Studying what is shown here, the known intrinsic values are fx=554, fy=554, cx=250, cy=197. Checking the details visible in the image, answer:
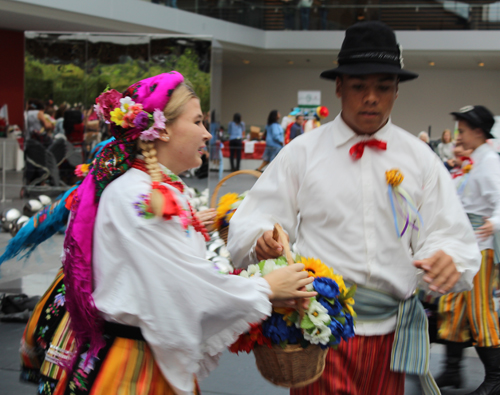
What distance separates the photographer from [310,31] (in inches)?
862

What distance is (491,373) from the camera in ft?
12.2

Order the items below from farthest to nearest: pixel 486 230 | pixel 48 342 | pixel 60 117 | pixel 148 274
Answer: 1. pixel 60 117
2. pixel 486 230
3. pixel 48 342
4. pixel 148 274

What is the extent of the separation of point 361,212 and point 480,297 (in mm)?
2197

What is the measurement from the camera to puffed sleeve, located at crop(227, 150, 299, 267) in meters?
2.23

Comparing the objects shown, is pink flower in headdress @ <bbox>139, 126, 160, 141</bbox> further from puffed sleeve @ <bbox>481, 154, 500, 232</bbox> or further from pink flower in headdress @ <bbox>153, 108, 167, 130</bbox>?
puffed sleeve @ <bbox>481, 154, 500, 232</bbox>

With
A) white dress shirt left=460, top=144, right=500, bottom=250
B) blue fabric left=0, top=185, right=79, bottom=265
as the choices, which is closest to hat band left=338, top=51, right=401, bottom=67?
blue fabric left=0, top=185, right=79, bottom=265

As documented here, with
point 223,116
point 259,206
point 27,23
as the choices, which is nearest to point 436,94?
point 223,116

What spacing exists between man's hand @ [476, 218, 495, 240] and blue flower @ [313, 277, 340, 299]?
2.06 metres

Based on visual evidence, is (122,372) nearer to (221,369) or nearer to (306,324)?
(306,324)

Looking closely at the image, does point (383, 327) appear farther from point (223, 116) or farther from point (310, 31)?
point (223, 116)

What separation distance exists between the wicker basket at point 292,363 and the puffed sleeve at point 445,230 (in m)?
0.55

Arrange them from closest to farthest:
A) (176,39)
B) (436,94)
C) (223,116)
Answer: (176,39)
(436,94)
(223,116)

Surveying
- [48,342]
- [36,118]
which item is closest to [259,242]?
[48,342]

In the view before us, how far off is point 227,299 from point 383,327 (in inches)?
29.4
